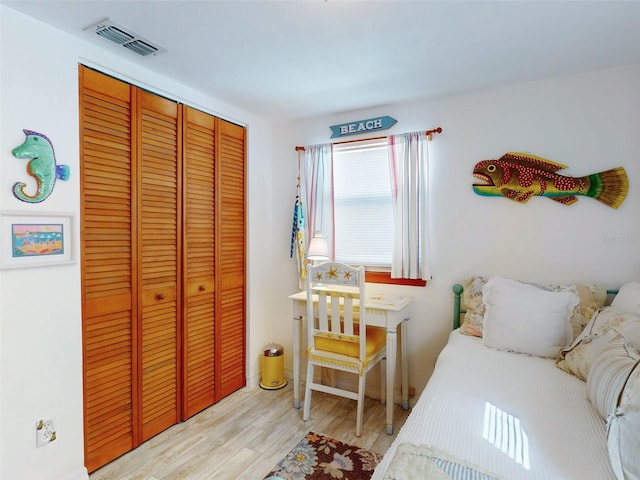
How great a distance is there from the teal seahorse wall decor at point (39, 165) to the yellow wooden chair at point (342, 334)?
1.54 m

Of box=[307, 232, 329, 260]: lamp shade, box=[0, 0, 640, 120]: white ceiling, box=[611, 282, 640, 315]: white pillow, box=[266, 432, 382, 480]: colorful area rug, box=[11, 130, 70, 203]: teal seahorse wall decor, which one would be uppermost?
box=[0, 0, 640, 120]: white ceiling

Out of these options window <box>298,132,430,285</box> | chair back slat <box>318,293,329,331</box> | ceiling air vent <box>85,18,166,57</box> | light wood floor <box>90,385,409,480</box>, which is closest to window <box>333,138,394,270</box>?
window <box>298,132,430,285</box>

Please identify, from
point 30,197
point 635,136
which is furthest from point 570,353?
point 30,197

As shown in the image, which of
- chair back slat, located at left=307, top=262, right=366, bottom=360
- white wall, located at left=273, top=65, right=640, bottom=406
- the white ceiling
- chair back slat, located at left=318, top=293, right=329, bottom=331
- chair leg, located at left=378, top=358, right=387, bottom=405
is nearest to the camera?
the white ceiling

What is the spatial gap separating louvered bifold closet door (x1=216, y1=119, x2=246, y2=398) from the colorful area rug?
0.91 m

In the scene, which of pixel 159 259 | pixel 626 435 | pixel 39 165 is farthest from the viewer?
pixel 159 259

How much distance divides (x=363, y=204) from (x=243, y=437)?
189 centimetres

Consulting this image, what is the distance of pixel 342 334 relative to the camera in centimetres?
240

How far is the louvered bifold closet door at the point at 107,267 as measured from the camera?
1888 millimetres

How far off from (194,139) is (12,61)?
1.05 meters

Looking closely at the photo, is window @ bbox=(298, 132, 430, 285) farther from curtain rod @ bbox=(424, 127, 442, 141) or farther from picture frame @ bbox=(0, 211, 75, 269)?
picture frame @ bbox=(0, 211, 75, 269)

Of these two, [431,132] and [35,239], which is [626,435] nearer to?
[431,132]

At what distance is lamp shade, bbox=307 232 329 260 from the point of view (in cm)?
275

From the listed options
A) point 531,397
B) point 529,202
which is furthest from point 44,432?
point 529,202
